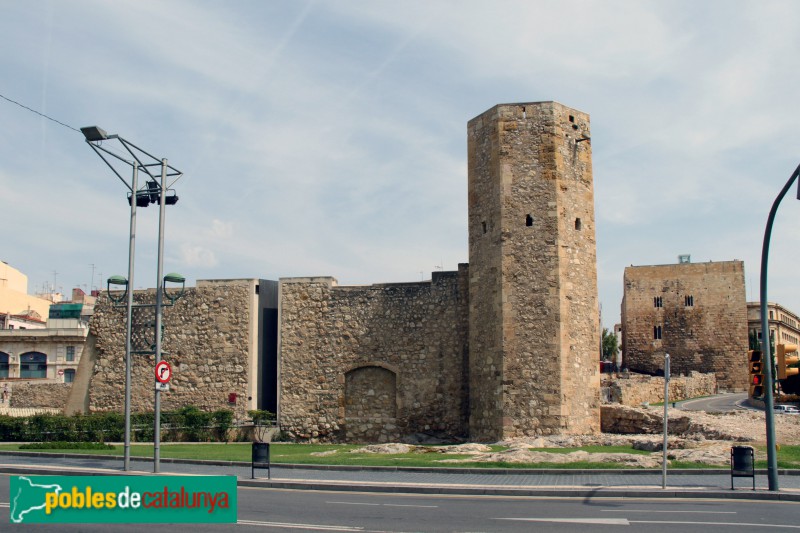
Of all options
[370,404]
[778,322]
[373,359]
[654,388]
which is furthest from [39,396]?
[778,322]

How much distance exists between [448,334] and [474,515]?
15.5 metres

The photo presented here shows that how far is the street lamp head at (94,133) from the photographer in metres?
20.2

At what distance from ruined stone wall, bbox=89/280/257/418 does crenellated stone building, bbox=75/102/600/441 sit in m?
0.05

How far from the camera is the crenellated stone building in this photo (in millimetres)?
25906

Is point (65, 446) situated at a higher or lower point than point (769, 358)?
lower

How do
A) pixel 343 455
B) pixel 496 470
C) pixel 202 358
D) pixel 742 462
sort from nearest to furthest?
pixel 742 462, pixel 496 470, pixel 343 455, pixel 202 358

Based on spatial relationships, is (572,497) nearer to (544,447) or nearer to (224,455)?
(544,447)

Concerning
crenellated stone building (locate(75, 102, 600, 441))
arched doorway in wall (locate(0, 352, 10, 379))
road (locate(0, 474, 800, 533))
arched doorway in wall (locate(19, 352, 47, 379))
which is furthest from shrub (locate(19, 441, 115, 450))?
arched doorway in wall (locate(0, 352, 10, 379))

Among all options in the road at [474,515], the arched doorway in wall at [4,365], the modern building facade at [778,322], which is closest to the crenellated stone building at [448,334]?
the road at [474,515]

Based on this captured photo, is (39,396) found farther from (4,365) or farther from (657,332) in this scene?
(657,332)

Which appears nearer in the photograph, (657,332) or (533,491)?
(533,491)

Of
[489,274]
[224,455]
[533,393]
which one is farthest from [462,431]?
[224,455]

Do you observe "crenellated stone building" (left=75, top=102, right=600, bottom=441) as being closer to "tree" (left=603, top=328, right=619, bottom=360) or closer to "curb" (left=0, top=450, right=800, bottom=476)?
"curb" (left=0, top=450, right=800, bottom=476)

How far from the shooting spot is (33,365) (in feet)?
165
